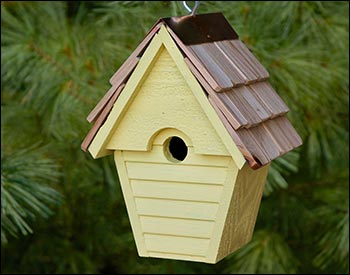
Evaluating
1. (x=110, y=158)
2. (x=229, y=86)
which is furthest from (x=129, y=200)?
(x=110, y=158)

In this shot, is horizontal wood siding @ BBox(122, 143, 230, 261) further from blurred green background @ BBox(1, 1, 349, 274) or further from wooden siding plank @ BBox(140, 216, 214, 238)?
blurred green background @ BBox(1, 1, 349, 274)

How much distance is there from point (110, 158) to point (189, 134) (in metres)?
0.81

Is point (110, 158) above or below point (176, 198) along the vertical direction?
below

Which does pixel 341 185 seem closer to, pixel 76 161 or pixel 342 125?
pixel 342 125

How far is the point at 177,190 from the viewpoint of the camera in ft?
2.96

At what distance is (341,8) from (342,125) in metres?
0.23

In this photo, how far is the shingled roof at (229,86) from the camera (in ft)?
2.76

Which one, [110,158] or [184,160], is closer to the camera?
[184,160]

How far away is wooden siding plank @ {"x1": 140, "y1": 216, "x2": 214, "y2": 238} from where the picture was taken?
0.90 m

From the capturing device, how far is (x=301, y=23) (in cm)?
166

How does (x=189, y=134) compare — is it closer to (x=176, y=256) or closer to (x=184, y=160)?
(x=184, y=160)

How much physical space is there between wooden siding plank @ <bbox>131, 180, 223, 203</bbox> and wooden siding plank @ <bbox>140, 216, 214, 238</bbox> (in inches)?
1.0

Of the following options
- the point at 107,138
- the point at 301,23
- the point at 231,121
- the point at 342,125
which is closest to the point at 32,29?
the point at 301,23

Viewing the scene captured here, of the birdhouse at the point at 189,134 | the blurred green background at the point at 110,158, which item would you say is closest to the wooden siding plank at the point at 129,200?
the birdhouse at the point at 189,134
